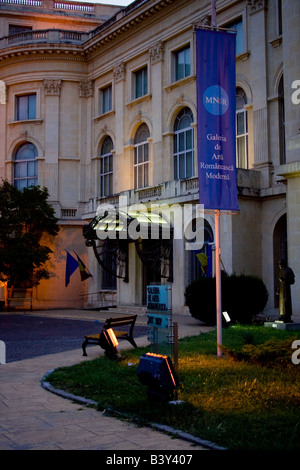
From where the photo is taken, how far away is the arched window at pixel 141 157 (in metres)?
35.4

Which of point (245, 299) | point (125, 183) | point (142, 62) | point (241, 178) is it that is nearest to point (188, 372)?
point (245, 299)

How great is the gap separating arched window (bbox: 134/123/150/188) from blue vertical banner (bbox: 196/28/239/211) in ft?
70.7

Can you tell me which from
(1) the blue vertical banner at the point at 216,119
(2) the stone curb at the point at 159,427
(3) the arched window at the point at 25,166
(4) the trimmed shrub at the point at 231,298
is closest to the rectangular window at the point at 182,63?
(3) the arched window at the point at 25,166

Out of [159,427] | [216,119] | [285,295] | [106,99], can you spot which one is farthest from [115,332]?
[106,99]

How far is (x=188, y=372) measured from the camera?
35.3 ft

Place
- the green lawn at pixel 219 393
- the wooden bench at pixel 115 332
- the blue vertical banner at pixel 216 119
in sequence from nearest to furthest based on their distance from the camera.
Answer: the green lawn at pixel 219 393, the blue vertical banner at pixel 216 119, the wooden bench at pixel 115 332

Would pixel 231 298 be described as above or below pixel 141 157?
below

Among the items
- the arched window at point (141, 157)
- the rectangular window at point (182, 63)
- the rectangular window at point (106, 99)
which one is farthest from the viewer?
the rectangular window at point (106, 99)

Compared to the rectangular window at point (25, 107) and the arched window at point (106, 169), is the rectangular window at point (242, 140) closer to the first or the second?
the arched window at point (106, 169)

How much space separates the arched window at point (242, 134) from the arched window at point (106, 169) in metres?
12.1

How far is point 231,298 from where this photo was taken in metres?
20.8

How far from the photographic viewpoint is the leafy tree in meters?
35.4

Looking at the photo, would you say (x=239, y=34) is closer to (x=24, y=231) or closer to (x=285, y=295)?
(x=285, y=295)

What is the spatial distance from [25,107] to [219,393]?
36678mm
